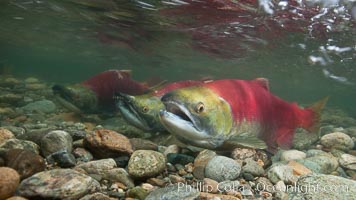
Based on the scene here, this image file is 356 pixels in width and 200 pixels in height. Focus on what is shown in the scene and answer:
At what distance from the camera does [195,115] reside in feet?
13.0

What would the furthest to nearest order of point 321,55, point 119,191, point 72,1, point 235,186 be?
point 321,55, point 72,1, point 235,186, point 119,191

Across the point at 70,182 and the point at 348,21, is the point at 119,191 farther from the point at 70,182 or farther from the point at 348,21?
the point at 348,21

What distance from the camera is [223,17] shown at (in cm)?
1166

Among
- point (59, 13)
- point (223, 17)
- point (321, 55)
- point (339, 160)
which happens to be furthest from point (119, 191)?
point (321, 55)

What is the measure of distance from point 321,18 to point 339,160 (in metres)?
6.15

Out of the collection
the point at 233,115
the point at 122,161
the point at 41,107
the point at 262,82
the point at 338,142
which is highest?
the point at 262,82

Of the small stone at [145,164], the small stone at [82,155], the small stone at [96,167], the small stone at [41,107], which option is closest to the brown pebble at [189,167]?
the small stone at [145,164]

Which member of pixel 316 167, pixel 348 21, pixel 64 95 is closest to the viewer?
pixel 316 167

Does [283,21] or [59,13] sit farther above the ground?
[283,21]

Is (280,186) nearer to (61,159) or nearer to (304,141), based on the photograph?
(61,159)

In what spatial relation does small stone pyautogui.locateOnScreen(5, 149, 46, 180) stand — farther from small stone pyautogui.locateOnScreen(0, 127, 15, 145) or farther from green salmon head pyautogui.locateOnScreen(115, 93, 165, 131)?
green salmon head pyautogui.locateOnScreen(115, 93, 165, 131)

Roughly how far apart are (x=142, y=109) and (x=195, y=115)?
2422mm

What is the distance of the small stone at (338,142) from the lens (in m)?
7.35

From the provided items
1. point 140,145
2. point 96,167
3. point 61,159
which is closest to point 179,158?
point 140,145
